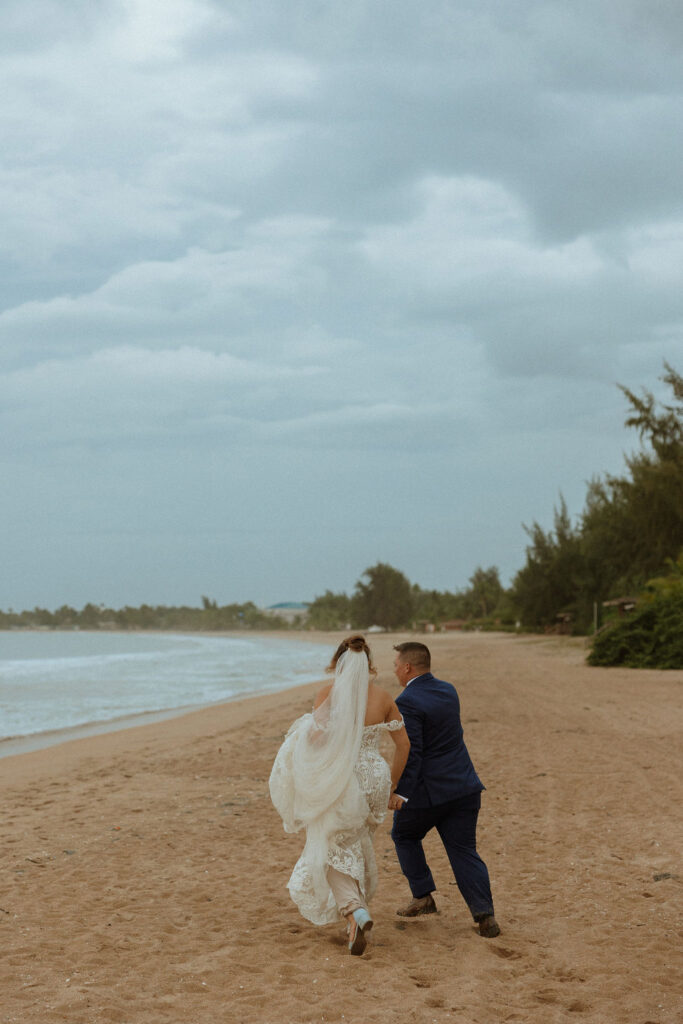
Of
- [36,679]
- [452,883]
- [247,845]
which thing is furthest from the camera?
[36,679]

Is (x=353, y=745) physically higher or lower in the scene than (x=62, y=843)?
higher

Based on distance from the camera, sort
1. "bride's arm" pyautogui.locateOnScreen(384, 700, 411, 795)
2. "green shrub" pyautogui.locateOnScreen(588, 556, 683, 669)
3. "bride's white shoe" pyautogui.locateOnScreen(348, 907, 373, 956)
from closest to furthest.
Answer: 1. "bride's white shoe" pyautogui.locateOnScreen(348, 907, 373, 956)
2. "bride's arm" pyautogui.locateOnScreen(384, 700, 411, 795)
3. "green shrub" pyautogui.locateOnScreen(588, 556, 683, 669)

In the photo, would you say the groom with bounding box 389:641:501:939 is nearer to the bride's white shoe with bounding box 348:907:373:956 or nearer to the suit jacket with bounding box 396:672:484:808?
the suit jacket with bounding box 396:672:484:808

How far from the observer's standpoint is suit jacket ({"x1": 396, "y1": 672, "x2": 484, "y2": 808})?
4746 millimetres

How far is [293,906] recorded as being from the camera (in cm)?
566

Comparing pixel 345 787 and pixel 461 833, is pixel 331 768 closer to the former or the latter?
pixel 345 787

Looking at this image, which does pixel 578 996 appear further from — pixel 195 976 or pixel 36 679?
pixel 36 679

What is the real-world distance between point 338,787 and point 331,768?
10 cm

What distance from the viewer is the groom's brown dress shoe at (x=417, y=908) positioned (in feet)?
17.4

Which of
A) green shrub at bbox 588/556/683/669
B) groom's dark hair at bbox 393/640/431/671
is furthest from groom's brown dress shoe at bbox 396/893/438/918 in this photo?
green shrub at bbox 588/556/683/669

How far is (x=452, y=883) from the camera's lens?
625cm

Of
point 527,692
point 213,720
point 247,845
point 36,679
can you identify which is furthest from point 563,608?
point 247,845

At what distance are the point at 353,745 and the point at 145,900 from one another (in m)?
2.18

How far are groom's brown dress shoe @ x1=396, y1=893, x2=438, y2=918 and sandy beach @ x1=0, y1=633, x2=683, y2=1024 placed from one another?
85mm
